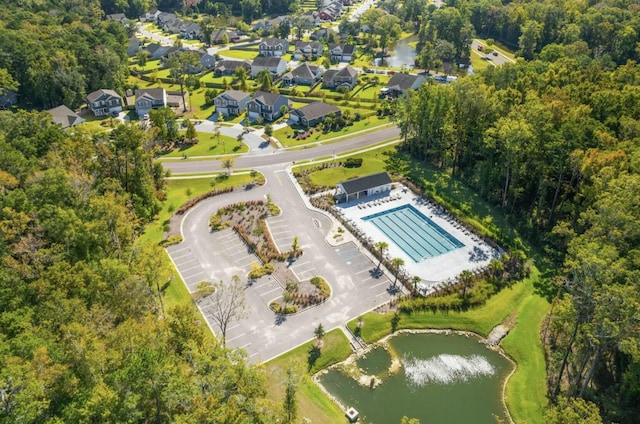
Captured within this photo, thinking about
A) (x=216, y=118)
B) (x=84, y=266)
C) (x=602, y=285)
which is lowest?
(x=216, y=118)

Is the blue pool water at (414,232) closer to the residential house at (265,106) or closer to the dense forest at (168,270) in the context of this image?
the dense forest at (168,270)

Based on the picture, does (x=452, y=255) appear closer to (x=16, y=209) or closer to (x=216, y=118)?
(x=16, y=209)

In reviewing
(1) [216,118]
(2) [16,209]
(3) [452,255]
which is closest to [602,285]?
(3) [452,255]

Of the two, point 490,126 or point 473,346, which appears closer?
point 473,346

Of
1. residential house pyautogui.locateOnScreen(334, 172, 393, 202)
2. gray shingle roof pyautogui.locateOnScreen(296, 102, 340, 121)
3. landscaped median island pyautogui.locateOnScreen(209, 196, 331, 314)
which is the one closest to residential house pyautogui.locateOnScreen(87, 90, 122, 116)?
gray shingle roof pyautogui.locateOnScreen(296, 102, 340, 121)

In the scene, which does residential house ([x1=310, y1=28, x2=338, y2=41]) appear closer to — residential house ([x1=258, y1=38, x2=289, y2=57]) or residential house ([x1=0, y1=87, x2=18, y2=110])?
residential house ([x1=258, y1=38, x2=289, y2=57])

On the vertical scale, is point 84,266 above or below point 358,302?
above
